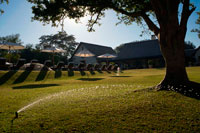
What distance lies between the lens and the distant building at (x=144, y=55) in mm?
35312

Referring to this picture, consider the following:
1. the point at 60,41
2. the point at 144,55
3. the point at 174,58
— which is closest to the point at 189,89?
the point at 174,58

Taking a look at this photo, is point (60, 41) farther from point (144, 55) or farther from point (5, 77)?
point (5, 77)

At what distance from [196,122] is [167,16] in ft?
13.0

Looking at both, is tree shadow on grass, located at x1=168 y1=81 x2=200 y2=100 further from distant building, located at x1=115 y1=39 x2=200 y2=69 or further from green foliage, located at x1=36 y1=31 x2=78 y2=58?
green foliage, located at x1=36 y1=31 x2=78 y2=58

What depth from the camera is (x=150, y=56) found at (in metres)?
35.6

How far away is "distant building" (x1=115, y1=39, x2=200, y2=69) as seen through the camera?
35.3m

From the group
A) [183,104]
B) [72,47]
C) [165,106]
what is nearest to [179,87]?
[183,104]

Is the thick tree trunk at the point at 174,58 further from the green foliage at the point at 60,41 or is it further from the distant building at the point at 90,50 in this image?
the green foliage at the point at 60,41

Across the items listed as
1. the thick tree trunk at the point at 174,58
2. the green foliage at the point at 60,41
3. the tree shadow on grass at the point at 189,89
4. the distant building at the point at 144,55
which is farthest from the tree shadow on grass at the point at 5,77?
the green foliage at the point at 60,41

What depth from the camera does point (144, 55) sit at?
37531 millimetres

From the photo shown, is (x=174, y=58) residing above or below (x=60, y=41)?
below

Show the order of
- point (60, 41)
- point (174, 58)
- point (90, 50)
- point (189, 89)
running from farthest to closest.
Result: point (60, 41) → point (90, 50) → point (174, 58) → point (189, 89)

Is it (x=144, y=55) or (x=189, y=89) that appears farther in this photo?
(x=144, y=55)

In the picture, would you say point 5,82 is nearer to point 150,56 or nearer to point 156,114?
point 156,114
